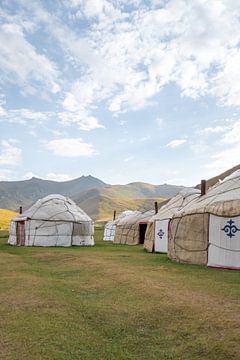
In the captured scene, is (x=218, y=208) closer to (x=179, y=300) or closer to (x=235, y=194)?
(x=235, y=194)

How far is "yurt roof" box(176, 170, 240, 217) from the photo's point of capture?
1083 centimetres

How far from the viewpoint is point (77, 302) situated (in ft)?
20.9

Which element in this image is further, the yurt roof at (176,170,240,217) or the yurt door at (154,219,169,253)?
the yurt door at (154,219,169,253)

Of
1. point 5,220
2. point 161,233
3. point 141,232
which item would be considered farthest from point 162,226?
point 5,220

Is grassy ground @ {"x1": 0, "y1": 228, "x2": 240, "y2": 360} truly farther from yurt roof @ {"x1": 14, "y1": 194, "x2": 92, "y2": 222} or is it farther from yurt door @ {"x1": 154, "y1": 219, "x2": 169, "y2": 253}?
yurt roof @ {"x1": 14, "y1": 194, "x2": 92, "y2": 222}

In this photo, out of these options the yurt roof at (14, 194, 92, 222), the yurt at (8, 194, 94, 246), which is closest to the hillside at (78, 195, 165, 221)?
the yurt roof at (14, 194, 92, 222)

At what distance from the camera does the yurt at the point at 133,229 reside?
24.7 m

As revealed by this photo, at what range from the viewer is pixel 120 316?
17.8 feet

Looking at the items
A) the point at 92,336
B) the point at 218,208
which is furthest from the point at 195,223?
the point at 92,336

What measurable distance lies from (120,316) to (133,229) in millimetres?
19781

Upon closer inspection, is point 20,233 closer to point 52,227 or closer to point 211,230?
point 52,227

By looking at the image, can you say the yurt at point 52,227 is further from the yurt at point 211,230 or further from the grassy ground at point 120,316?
the grassy ground at point 120,316

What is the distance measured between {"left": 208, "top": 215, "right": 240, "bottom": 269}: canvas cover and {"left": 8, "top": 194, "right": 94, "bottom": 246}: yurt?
11383mm

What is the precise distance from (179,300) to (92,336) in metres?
2.21
